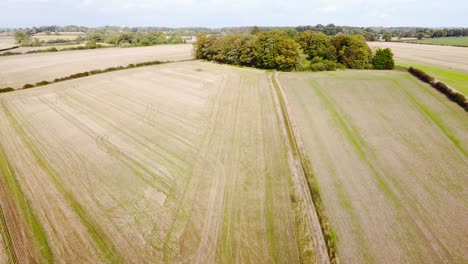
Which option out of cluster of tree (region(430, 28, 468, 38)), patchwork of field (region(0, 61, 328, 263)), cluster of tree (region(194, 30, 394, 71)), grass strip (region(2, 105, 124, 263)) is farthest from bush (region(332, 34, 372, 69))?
cluster of tree (region(430, 28, 468, 38))

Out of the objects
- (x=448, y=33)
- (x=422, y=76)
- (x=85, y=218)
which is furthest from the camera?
(x=448, y=33)

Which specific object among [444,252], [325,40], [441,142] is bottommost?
[444,252]

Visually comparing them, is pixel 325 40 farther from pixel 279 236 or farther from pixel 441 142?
pixel 279 236

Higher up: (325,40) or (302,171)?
(325,40)

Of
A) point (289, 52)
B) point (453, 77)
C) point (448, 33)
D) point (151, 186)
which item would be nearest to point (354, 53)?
point (289, 52)

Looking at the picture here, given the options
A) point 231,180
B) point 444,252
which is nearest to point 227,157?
point 231,180

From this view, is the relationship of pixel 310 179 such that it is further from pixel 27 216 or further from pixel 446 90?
pixel 446 90

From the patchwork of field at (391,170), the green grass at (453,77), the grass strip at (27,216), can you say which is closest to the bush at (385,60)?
the green grass at (453,77)
